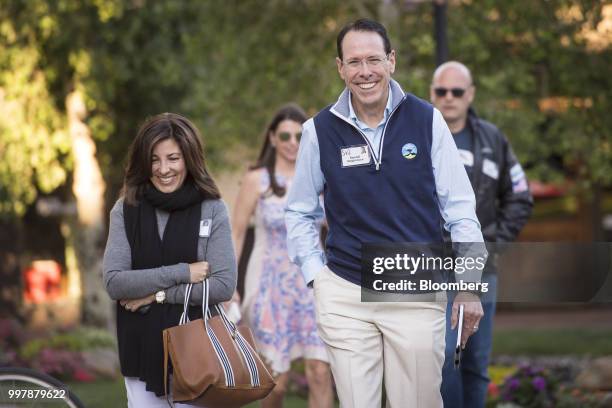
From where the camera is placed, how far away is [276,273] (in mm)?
7223

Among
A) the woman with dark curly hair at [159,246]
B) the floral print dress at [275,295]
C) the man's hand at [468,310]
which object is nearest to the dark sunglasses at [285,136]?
the floral print dress at [275,295]

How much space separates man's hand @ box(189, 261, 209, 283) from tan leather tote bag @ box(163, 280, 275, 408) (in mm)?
169

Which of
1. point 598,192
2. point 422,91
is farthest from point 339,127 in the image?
point 598,192

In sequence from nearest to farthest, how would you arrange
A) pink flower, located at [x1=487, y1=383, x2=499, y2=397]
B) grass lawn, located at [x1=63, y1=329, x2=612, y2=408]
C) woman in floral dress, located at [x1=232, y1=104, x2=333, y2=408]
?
woman in floral dress, located at [x1=232, y1=104, x2=333, y2=408]
pink flower, located at [x1=487, y1=383, x2=499, y2=397]
grass lawn, located at [x1=63, y1=329, x2=612, y2=408]

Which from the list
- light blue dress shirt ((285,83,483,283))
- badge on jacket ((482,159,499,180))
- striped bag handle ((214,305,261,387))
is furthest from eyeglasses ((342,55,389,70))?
badge on jacket ((482,159,499,180))

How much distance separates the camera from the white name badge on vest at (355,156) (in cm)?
484

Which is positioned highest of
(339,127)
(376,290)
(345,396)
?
(339,127)

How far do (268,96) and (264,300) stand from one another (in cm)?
709

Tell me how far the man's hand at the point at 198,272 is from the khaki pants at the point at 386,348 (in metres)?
0.58

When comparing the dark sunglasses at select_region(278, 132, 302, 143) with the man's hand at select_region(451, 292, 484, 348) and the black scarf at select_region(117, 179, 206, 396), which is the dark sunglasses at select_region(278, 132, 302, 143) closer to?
the black scarf at select_region(117, 179, 206, 396)

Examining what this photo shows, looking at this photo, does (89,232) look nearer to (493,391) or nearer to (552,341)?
(552,341)

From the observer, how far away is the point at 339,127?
196 inches

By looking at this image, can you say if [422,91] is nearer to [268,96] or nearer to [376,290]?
[268,96]

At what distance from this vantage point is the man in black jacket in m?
6.92
